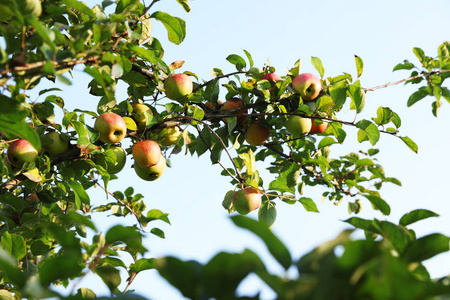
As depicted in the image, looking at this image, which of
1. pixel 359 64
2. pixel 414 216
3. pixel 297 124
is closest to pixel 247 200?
pixel 297 124

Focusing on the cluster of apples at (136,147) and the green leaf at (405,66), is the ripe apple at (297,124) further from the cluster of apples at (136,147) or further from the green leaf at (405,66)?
the green leaf at (405,66)

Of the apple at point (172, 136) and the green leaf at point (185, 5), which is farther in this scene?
the apple at point (172, 136)

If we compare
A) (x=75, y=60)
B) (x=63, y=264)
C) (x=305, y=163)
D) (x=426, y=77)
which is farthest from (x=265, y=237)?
(x=426, y=77)

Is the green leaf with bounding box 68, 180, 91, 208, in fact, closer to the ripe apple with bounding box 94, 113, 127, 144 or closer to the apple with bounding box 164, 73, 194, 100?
the ripe apple with bounding box 94, 113, 127, 144

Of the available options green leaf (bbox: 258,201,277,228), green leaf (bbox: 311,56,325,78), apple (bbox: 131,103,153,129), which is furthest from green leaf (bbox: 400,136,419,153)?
apple (bbox: 131,103,153,129)

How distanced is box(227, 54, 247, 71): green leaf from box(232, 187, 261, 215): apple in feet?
3.00

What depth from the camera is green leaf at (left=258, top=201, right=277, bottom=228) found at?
274 centimetres

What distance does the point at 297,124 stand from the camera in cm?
278

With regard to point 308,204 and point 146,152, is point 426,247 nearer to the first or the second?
point 146,152

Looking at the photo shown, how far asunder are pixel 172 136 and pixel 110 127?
0.52 m

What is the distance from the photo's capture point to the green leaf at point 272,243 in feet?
1.95

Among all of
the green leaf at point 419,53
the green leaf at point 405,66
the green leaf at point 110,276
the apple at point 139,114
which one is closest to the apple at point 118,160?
the apple at point 139,114

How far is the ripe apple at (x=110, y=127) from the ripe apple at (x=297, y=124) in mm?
1078

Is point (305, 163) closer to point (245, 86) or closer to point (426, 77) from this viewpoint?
point (245, 86)
